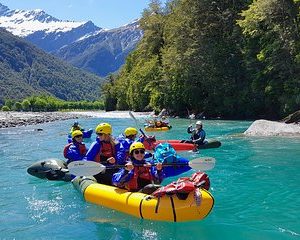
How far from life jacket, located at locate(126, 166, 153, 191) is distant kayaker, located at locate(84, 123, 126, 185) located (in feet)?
4.22

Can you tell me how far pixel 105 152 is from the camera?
9.76 metres

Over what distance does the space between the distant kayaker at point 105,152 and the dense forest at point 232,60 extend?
20269 millimetres

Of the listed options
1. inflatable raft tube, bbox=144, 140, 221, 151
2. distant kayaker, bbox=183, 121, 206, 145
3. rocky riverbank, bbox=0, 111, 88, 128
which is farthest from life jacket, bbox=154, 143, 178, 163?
rocky riverbank, bbox=0, 111, 88, 128

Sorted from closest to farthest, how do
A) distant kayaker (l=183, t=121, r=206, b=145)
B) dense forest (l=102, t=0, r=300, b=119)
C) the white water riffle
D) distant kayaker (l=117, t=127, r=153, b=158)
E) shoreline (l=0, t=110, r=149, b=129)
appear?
distant kayaker (l=117, t=127, r=153, b=158) < distant kayaker (l=183, t=121, r=206, b=145) < the white water riffle < dense forest (l=102, t=0, r=300, b=119) < shoreline (l=0, t=110, r=149, b=129)

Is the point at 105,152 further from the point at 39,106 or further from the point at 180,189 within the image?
the point at 39,106

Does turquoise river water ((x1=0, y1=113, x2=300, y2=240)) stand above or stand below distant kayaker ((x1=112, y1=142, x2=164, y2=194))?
below

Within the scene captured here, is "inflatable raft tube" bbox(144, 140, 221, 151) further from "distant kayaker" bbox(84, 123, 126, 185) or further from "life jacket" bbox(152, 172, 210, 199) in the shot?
"life jacket" bbox(152, 172, 210, 199)

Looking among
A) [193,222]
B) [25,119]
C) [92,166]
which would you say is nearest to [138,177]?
[92,166]

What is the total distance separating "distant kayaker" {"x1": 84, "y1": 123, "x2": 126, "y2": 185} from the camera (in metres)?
9.57

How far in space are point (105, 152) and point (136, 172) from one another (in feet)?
5.69

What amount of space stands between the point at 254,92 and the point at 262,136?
13.9 m

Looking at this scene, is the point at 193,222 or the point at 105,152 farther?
the point at 105,152

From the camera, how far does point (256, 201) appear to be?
8984mm

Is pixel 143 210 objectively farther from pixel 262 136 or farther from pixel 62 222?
pixel 262 136
